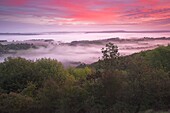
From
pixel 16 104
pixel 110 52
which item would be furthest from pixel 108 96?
pixel 110 52

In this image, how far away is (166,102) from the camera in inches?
1431

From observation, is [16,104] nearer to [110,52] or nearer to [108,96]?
[108,96]

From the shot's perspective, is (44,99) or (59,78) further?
(59,78)

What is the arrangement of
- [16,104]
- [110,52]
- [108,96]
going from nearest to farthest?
[108,96] → [16,104] → [110,52]

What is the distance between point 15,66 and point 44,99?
1950cm

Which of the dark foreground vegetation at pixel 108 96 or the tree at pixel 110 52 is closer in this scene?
the dark foreground vegetation at pixel 108 96

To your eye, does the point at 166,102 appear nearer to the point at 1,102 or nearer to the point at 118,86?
the point at 118,86

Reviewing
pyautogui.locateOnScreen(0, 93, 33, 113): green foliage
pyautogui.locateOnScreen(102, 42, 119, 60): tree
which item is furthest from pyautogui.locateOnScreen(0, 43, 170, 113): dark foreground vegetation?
pyautogui.locateOnScreen(102, 42, 119, 60): tree

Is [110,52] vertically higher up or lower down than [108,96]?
higher up

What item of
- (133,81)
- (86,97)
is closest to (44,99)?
(86,97)

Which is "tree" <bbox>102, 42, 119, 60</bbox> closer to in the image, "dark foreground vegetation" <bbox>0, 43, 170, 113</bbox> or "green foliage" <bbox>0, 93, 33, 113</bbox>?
"dark foreground vegetation" <bbox>0, 43, 170, 113</bbox>

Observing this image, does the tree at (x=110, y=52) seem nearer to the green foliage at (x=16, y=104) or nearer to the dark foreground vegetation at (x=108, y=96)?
the dark foreground vegetation at (x=108, y=96)

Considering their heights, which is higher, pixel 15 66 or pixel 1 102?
pixel 15 66

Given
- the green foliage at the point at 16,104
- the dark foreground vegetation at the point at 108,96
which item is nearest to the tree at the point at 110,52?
the dark foreground vegetation at the point at 108,96
